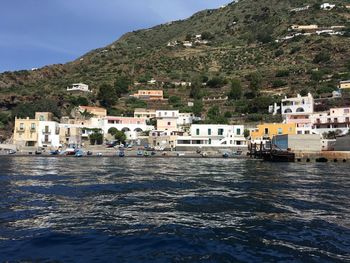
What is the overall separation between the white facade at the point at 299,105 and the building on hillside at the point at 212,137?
14.1 metres

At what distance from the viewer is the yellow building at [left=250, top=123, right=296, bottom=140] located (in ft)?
252

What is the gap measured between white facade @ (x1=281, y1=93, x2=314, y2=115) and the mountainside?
25.5ft

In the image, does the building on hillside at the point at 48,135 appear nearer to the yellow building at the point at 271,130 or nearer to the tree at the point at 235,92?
the yellow building at the point at 271,130

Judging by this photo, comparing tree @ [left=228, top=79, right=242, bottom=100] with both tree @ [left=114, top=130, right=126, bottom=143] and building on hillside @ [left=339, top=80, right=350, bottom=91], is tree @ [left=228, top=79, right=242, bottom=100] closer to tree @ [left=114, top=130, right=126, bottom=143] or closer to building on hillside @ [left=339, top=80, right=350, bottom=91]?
building on hillside @ [left=339, top=80, right=350, bottom=91]

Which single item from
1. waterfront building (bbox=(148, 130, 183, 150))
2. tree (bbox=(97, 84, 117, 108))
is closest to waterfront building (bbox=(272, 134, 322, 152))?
waterfront building (bbox=(148, 130, 183, 150))

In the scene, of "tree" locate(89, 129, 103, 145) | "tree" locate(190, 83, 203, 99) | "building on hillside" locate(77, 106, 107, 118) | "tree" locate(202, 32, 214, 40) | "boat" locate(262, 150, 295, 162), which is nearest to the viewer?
A: "boat" locate(262, 150, 295, 162)

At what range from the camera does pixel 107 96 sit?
109750 millimetres

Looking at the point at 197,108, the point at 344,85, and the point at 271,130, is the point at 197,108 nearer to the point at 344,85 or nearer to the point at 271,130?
the point at 271,130

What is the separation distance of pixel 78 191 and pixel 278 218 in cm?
1141

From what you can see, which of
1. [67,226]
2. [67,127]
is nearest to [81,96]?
[67,127]

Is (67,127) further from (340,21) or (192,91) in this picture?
(340,21)

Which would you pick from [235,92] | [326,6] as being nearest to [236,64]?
[235,92]

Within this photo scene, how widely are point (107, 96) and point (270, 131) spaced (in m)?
50.7

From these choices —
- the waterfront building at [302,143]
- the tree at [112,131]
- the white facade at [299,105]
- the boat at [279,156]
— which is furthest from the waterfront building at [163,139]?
the boat at [279,156]
